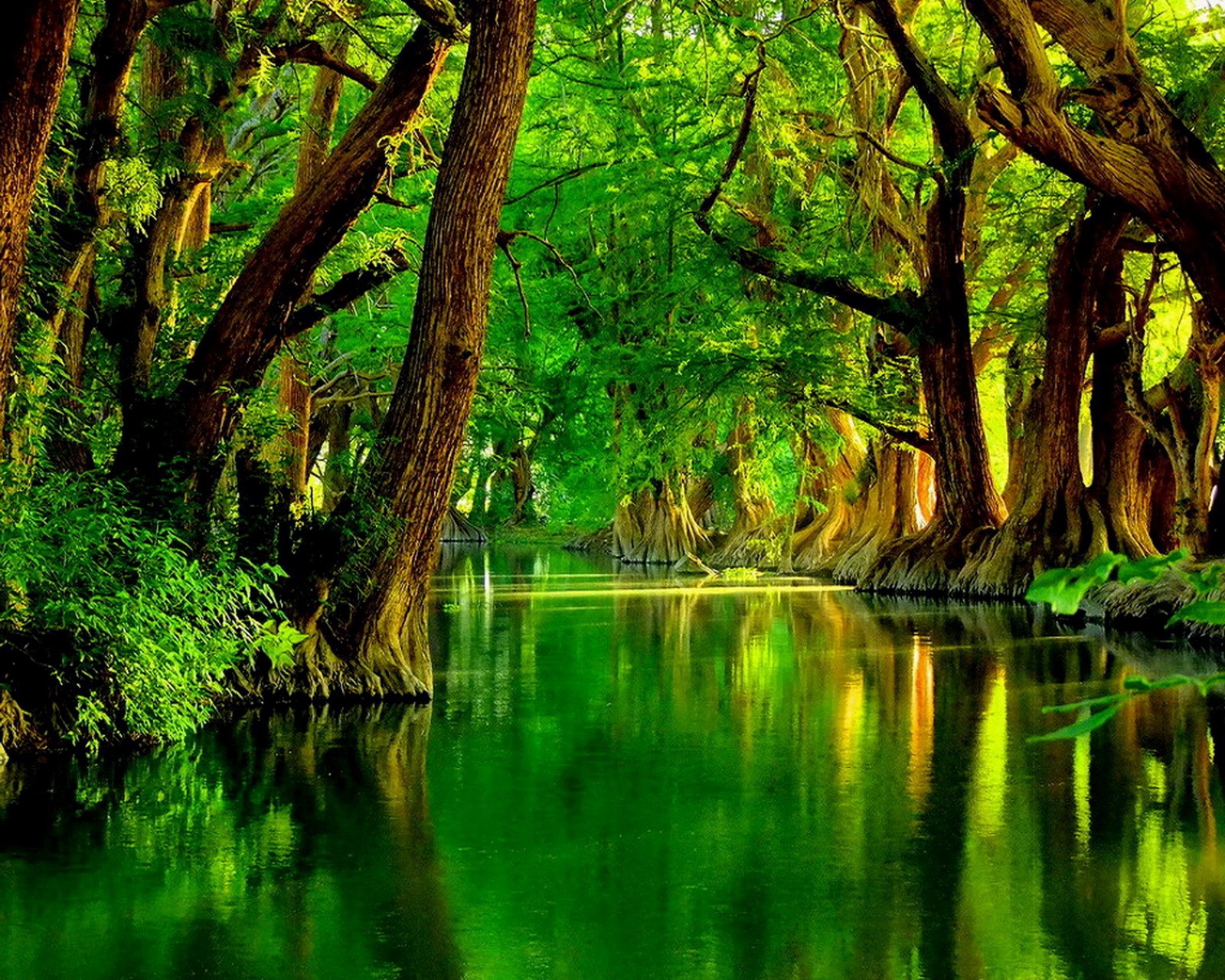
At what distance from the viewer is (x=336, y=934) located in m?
4.99

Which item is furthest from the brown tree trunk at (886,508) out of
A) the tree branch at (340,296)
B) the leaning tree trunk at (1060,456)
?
the tree branch at (340,296)

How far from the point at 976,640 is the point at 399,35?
26.1 feet

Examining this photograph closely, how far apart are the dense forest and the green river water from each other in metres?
1.15

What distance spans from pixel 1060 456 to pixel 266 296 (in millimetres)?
12892

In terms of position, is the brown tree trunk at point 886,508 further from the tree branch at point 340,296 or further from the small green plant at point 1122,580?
the small green plant at point 1122,580

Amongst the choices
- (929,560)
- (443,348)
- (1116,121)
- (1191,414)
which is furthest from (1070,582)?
(929,560)

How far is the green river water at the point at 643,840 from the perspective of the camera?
479 cm

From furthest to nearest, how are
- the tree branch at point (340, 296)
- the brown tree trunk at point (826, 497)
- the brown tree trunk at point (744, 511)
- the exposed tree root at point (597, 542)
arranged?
the exposed tree root at point (597, 542), the brown tree trunk at point (744, 511), the brown tree trunk at point (826, 497), the tree branch at point (340, 296)

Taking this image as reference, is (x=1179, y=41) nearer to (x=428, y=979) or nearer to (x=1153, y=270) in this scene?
(x=1153, y=270)

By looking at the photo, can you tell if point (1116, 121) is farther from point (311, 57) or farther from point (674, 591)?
point (674, 591)

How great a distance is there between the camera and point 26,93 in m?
6.27

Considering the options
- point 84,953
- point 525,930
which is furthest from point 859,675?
point 84,953

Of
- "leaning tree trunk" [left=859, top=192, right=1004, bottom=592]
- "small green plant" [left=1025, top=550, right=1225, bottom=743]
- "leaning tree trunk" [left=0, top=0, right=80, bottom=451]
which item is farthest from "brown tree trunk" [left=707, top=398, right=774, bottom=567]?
"small green plant" [left=1025, top=550, right=1225, bottom=743]

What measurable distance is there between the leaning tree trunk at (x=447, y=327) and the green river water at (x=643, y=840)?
904mm
